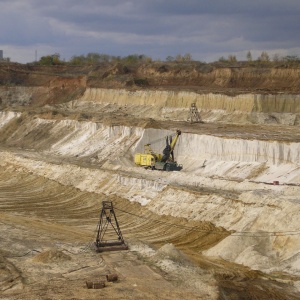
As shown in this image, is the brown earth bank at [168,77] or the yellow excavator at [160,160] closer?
the yellow excavator at [160,160]

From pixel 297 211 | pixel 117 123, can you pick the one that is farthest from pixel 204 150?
pixel 297 211

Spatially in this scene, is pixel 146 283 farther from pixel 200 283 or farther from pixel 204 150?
pixel 204 150

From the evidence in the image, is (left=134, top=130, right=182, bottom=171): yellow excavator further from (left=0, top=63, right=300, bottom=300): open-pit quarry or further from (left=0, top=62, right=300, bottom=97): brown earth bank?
(left=0, top=62, right=300, bottom=97): brown earth bank

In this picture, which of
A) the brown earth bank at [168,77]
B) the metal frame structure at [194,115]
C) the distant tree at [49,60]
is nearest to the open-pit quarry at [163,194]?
the brown earth bank at [168,77]

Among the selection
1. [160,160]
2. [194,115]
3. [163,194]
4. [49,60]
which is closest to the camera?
[163,194]

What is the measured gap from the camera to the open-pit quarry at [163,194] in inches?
834

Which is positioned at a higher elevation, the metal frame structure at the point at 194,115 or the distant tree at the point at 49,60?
the distant tree at the point at 49,60

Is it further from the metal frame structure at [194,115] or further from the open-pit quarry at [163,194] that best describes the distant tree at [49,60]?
the metal frame structure at [194,115]

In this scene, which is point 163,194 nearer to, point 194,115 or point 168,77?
point 194,115

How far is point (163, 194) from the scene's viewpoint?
35062 mm

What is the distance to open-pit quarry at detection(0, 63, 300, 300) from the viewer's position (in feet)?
69.5

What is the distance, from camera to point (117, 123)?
55000 millimetres

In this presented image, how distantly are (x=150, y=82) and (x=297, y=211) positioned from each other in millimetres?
62045

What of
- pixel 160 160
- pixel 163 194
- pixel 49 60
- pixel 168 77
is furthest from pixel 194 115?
pixel 49 60
